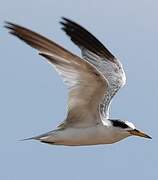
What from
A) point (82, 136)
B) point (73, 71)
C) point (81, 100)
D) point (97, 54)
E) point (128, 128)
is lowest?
point (82, 136)

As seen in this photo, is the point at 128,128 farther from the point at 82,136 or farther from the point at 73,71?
the point at 73,71

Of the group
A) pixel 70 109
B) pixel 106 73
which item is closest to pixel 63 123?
pixel 70 109

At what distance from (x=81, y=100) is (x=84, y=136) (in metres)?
0.48

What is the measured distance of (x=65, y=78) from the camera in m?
11.6

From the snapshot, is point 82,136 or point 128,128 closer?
point 82,136

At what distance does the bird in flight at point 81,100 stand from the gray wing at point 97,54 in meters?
0.53

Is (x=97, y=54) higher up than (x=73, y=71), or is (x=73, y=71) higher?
(x=97, y=54)

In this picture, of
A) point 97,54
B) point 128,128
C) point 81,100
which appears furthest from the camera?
point 97,54

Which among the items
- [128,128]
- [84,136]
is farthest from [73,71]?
[128,128]

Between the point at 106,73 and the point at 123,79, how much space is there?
19.3 inches

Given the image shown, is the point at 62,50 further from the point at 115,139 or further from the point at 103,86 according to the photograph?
the point at 115,139

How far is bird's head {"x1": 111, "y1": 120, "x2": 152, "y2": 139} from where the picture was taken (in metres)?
12.3

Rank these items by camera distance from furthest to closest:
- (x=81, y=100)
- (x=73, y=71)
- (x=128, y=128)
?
(x=128, y=128), (x=81, y=100), (x=73, y=71)

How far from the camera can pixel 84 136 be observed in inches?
470
